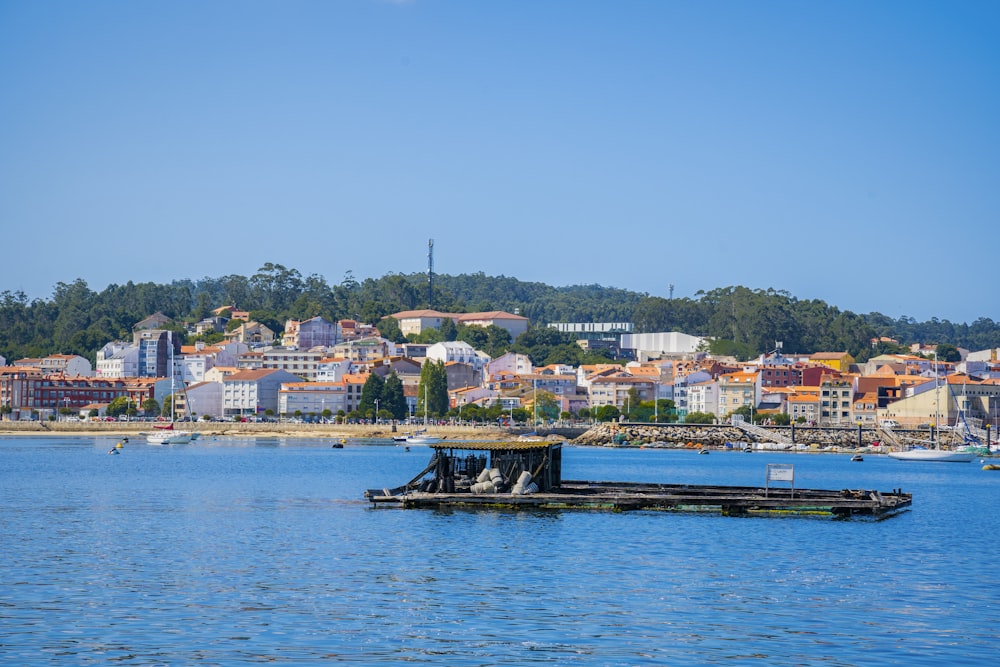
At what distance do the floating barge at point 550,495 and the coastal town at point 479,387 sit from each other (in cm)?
7604

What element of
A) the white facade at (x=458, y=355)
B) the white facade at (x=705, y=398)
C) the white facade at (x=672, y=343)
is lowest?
the white facade at (x=705, y=398)

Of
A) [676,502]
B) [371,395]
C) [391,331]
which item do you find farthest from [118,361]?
[676,502]

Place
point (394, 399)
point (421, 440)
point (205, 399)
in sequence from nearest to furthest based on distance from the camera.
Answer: point (421, 440)
point (394, 399)
point (205, 399)

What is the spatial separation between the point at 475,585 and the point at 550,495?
13868 millimetres

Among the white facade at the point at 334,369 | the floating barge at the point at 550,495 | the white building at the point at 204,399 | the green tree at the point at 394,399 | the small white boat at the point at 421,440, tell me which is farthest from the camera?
the white facade at the point at 334,369

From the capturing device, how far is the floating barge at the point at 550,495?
122 feet

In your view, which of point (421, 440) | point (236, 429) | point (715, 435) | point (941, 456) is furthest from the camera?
point (236, 429)

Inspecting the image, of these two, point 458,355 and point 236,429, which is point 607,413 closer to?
point 236,429

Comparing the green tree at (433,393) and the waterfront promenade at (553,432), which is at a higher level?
the green tree at (433,393)

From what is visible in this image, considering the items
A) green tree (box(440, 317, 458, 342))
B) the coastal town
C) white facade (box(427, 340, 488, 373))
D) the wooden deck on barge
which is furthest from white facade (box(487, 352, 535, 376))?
the wooden deck on barge

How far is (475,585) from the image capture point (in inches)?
944

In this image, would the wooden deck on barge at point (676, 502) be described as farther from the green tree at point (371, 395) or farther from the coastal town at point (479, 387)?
the green tree at point (371, 395)

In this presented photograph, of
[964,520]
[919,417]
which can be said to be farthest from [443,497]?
[919,417]

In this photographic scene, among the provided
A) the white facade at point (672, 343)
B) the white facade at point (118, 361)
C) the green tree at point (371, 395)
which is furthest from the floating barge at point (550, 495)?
the white facade at point (672, 343)
